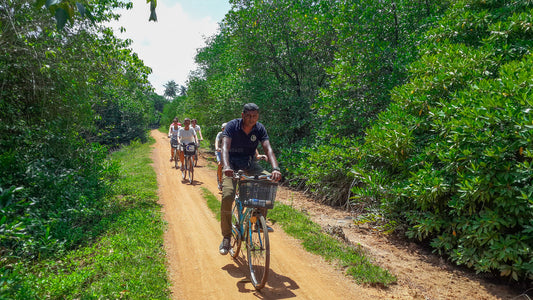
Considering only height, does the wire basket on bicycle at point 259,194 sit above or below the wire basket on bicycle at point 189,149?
below

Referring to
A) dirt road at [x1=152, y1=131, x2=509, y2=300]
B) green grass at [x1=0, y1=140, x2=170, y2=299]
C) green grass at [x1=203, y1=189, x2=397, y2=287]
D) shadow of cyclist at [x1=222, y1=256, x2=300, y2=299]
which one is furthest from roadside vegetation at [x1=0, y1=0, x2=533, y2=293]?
shadow of cyclist at [x1=222, y1=256, x2=300, y2=299]

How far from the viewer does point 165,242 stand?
5.83 m

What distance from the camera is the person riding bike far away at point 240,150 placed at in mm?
4543

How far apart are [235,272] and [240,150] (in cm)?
184

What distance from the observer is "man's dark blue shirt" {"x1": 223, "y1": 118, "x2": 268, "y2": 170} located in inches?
185

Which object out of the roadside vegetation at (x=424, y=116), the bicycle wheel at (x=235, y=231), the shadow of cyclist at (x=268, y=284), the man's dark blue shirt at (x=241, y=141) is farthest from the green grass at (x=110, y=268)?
the roadside vegetation at (x=424, y=116)

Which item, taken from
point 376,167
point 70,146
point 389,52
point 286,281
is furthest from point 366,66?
point 70,146

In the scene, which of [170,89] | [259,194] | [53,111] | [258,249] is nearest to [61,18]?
[259,194]

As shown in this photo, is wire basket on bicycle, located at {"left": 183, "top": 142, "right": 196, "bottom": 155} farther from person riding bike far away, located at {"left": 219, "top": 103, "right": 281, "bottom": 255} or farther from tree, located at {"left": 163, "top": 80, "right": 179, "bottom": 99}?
tree, located at {"left": 163, "top": 80, "right": 179, "bottom": 99}

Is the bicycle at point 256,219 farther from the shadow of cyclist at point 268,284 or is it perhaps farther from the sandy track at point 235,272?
the sandy track at point 235,272

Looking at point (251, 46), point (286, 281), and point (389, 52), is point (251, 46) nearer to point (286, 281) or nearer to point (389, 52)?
point (389, 52)

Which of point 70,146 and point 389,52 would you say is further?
point 389,52

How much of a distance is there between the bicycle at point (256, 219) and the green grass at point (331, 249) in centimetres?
148

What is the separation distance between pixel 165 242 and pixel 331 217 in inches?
180
